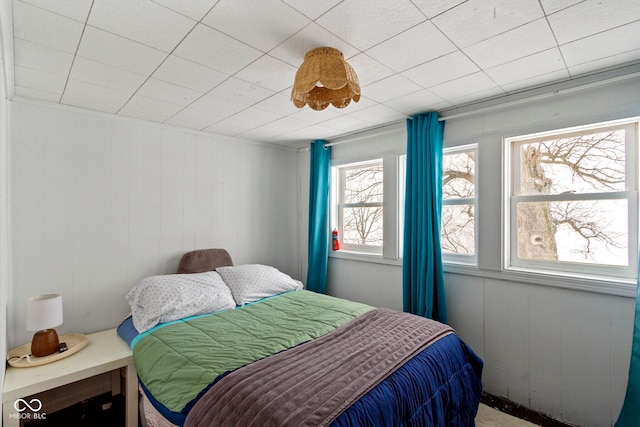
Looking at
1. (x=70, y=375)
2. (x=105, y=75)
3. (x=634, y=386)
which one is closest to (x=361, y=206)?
(x=634, y=386)

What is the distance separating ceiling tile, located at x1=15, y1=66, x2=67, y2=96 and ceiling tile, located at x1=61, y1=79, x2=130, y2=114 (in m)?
0.05

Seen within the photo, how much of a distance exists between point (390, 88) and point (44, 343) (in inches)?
116

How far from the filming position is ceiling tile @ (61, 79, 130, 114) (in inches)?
82.1

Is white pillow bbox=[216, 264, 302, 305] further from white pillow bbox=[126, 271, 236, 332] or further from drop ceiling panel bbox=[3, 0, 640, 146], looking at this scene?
drop ceiling panel bbox=[3, 0, 640, 146]

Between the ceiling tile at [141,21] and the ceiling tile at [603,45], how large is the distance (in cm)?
201

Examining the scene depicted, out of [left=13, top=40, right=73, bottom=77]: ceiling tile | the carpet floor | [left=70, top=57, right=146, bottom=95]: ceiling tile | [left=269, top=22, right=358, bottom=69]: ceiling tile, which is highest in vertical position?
[left=269, top=22, right=358, bottom=69]: ceiling tile

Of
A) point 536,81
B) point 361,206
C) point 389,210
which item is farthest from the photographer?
point 361,206

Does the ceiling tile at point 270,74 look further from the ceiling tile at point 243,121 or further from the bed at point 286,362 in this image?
the bed at point 286,362

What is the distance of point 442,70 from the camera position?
1907 millimetres

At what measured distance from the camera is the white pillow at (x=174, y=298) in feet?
7.39

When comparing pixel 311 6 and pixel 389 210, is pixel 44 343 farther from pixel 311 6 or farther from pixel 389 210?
pixel 389 210

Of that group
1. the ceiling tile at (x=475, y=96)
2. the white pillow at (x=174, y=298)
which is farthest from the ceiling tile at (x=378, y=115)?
the white pillow at (x=174, y=298)

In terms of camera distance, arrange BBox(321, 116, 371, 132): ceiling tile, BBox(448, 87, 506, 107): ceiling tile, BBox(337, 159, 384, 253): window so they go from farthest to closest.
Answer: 1. BBox(337, 159, 384, 253): window
2. BBox(321, 116, 371, 132): ceiling tile
3. BBox(448, 87, 506, 107): ceiling tile

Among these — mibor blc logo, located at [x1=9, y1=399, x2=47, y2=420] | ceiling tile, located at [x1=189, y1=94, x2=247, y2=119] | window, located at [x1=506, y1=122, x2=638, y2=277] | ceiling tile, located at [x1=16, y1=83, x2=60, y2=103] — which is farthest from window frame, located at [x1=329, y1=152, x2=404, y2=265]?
mibor blc logo, located at [x1=9, y1=399, x2=47, y2=420]
